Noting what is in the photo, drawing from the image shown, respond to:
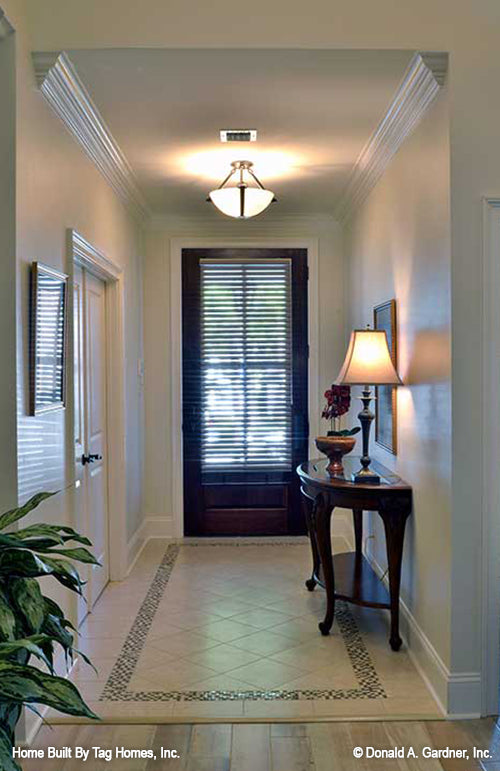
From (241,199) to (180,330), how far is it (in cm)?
175

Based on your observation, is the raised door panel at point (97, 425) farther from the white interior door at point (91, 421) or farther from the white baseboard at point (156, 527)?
the white baseboard at point (156, 527)

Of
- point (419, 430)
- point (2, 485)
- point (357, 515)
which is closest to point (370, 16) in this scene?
point (419, 430)

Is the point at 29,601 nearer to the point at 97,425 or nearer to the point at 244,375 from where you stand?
the point at 97,425

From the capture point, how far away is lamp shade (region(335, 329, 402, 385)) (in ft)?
10.3

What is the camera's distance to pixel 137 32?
2508 mm

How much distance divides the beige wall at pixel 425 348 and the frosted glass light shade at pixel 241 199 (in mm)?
717

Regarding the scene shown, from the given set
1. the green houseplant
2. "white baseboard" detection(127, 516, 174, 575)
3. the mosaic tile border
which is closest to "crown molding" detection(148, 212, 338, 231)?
"white baseboard" detection(127, 516, 174, 575)

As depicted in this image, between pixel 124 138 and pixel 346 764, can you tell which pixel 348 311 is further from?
pixel 346 764

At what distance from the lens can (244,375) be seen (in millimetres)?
5223

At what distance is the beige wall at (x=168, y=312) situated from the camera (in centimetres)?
521

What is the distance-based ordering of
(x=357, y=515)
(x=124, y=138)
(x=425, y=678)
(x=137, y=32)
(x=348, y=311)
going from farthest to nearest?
(x=348, y=311)
(x=357, y=515)
(x=124, y=138)
(x=425, y=678)
(x=137, y=32)

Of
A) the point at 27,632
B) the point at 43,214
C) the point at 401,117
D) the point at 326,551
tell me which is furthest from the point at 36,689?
the point at 401,117

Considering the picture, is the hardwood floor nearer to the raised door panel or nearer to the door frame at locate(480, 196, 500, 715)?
the door frame at locate(480, 196, 500, 715)

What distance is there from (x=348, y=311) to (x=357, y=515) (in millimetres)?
1816
